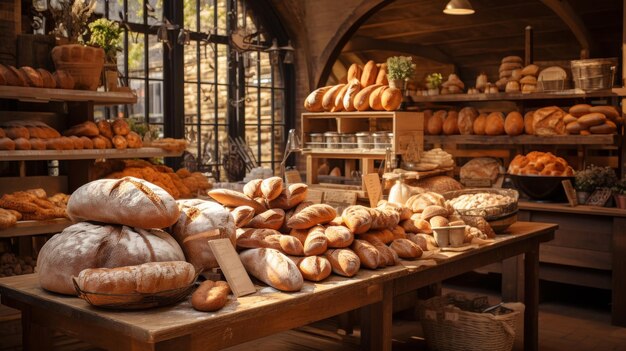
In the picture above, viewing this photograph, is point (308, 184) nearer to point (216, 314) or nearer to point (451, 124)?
point (451, 124)

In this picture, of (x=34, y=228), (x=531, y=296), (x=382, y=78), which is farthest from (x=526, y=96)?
(x=34, y=228)

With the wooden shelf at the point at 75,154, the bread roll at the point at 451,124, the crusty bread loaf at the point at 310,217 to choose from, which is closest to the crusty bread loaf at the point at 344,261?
the crusty bread loaf at the point at 310,217

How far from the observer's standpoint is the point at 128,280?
186 cm

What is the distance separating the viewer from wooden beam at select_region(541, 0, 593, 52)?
22.9ft

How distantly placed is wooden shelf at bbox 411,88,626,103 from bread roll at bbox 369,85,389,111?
1494 mm

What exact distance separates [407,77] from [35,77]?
103 inches

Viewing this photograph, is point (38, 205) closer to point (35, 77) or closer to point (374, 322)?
point (35, 77)

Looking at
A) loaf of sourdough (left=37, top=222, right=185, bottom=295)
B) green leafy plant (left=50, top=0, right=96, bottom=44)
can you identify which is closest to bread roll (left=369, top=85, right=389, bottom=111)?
green leafy plant (left=50, top=0, right=96, bottom=44)

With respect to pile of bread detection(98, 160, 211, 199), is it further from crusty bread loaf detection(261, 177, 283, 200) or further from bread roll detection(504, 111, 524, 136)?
bread roll detection(504, 111, 524, 136)

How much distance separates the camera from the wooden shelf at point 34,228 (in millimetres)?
3875

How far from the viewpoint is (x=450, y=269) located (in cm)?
300

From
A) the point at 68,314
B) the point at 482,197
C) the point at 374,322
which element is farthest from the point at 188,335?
the point at 482,197

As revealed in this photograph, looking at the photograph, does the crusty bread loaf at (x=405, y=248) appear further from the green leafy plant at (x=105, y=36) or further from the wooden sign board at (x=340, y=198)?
the green leafy plant at (x=105, y=36)

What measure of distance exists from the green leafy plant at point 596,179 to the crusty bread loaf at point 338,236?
308 centimetres
